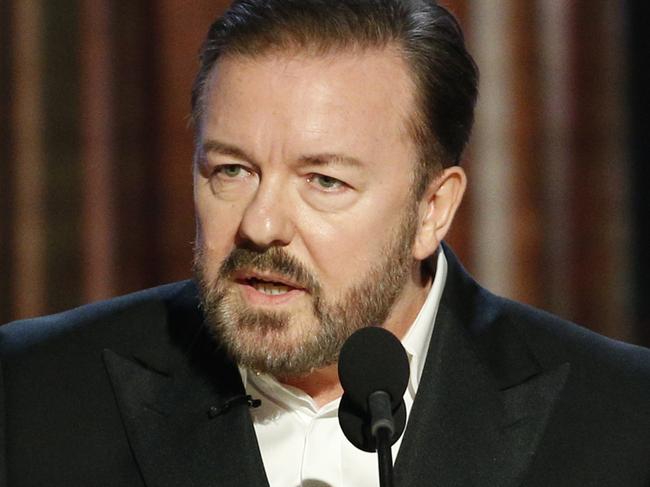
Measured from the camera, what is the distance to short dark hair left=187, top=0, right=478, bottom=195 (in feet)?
8.16

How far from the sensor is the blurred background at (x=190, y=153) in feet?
12.7

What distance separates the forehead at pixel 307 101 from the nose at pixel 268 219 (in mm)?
85

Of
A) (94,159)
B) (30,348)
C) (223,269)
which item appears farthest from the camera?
(94,159)

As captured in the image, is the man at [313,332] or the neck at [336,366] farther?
the neck at [336,366]

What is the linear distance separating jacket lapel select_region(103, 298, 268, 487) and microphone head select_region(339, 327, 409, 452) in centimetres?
48

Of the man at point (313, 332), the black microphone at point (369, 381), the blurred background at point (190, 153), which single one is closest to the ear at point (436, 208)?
the man at point (313, 332)

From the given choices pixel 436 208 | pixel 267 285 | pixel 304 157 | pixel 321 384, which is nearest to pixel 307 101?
pixel 304 157

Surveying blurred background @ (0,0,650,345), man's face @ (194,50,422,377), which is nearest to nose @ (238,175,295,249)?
man's face @ (194,50,422,377)

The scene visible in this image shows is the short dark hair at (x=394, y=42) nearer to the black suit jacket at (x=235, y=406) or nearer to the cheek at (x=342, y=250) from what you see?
the cheek at (x=342, y=250)

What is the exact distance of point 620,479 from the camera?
250cm

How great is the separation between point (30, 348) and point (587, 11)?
2.23 metres

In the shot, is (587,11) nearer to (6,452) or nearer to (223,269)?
(223,269)

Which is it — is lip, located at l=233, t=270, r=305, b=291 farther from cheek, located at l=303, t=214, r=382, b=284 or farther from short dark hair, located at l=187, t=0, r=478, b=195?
short dark hair, located at l=187, t=0, r=478, b=195

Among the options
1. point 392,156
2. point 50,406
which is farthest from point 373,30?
point 50,406
